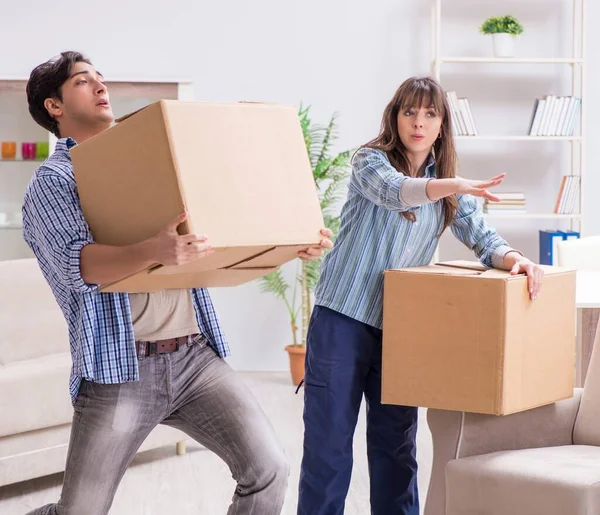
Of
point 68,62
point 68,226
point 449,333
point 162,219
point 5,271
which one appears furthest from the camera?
point 5,271

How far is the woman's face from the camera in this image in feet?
6.59

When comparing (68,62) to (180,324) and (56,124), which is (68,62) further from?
(180,324)

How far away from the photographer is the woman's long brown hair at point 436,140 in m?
2.01

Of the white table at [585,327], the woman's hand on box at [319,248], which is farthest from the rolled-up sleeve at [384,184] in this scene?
the white table at [585,327]

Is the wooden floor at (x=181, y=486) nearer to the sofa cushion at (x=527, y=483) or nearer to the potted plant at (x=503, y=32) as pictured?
the sofa cushion at (x=527, y=483)

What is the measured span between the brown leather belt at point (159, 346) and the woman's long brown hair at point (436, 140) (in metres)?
0.60

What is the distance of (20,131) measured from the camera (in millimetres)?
5078

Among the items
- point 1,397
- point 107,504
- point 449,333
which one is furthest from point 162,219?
point 1,397

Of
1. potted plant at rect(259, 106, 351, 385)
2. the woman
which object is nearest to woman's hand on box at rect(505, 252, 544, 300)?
the woman

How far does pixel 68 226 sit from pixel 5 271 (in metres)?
1.84

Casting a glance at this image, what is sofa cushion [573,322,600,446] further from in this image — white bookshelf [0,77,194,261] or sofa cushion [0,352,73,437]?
white bookshelf [0,77,194,261]

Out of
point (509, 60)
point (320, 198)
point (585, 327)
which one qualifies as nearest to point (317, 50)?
point (320, 198)

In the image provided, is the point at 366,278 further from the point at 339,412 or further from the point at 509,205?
the point at 509,205

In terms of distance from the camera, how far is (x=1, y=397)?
2.91m
